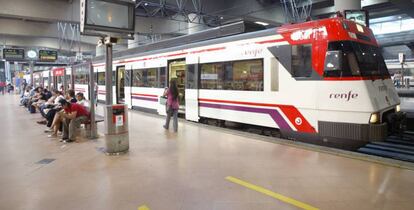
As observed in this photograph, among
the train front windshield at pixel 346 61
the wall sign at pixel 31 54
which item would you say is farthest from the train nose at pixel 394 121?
the wall sign at pixel 31 54

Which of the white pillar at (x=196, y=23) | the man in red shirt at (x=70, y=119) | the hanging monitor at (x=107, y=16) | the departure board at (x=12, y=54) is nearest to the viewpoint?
the hanging monitor at (x=107, y=16)

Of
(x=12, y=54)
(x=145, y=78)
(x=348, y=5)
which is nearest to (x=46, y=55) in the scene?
(x=12, y=54)

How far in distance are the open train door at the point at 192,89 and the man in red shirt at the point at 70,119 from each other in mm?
3343

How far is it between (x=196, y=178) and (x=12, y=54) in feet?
87.8

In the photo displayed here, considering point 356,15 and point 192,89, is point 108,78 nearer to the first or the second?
point 192,89

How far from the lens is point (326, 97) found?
20.0 feet

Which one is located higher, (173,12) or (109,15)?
(173,12)

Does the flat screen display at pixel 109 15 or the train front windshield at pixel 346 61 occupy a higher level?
the flat screen display at pixel 109 15

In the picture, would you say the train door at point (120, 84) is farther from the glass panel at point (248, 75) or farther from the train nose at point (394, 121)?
the train nose at point (394, 121)

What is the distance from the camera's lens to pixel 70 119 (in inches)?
290

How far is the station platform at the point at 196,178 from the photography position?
12.4ft

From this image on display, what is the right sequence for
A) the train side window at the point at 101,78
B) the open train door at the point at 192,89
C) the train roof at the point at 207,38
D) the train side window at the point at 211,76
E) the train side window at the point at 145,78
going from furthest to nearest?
the train side window at the point at 101,78 → the train side window at the point at 145,78 → the open train door at the point at 192,89 → the train side window at the point at 211,76 → the train roof at the point at 207,38

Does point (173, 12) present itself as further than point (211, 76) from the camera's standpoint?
Yes

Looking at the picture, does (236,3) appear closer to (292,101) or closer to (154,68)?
(154,68)
